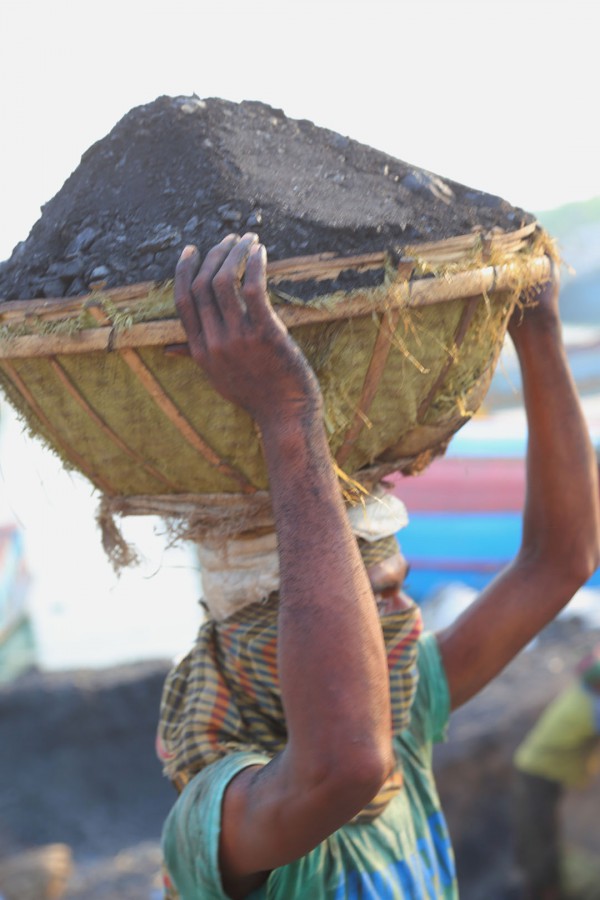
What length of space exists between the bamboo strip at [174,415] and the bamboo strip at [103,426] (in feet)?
0.32

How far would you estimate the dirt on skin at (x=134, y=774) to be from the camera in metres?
5.35

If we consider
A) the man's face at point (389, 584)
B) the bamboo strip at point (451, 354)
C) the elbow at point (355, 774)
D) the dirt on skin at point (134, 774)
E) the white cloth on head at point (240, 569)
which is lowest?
the dirt on skin at point (134, 774)

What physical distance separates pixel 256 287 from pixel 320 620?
438 millimetres

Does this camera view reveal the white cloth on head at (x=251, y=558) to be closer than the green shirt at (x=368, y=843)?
No

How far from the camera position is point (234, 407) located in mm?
1325

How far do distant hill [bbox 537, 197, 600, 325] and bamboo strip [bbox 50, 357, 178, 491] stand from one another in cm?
1389

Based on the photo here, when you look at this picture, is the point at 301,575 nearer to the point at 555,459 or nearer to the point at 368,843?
the point at 368,843

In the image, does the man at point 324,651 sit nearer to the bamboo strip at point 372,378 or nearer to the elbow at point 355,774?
the elbow at point 355,774

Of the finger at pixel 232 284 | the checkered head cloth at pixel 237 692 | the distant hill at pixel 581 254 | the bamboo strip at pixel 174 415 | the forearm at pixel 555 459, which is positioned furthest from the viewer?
the distant hill at pixel 581 254

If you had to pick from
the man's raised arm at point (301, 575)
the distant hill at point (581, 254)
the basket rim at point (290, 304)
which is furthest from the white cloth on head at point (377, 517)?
the distant hill at point (581, 254)

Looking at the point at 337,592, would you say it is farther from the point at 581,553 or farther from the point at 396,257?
the point at 581,553

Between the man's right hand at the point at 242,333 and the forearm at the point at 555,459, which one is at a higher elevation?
the man's right hand at the point at 242,333

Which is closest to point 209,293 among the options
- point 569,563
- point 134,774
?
point 569,563

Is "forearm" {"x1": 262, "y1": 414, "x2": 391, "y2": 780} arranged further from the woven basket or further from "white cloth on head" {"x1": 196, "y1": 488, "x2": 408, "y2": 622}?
"white cloth on head" {"x1": 196, "y1": 488, "x2": 408, "y2": 622}
